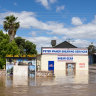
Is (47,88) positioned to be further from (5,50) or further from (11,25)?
(11,25)

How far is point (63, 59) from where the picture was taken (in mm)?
43906

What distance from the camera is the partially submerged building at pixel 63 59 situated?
4353 cm

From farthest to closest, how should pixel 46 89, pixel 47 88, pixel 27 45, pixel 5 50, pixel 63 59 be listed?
pixel 27 45 → pixel 63 59 → pixel 5 50 → pixel 47 88 → pixel 46 89

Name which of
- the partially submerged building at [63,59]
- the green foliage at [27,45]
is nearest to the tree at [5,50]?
the partially submerged building at [63,59]

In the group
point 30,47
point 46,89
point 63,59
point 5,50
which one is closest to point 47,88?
point 46,89

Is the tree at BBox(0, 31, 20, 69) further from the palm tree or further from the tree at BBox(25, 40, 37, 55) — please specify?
the tree at BBox(25, 40, 37, 55)

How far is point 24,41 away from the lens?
6650 cm

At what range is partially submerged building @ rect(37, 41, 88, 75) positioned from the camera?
43.5 meters

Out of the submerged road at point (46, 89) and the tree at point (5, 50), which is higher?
the tree at point (5, 50)

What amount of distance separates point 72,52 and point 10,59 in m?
20.1

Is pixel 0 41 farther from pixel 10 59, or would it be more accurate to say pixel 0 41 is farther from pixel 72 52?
pixel 72 52

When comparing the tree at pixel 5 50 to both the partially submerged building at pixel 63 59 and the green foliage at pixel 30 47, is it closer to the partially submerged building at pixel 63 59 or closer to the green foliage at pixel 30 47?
the partially submerged building at pixel 63 59

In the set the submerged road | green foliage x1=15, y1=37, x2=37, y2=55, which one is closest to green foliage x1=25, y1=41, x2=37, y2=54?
green foliage x1=15, y1=37, x2=37, y2=55

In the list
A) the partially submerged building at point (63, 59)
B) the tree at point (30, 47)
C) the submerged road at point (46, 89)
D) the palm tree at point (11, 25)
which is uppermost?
the palm tree at point (11, 25)
